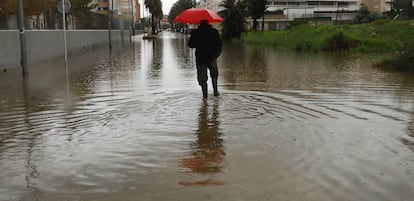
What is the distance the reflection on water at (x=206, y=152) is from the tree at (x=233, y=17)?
1944 inches

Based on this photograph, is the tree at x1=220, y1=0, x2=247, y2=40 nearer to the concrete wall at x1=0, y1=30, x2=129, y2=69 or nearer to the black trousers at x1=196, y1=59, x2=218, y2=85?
the concrete wall at x1=0, y1=30, x2=129, y2=69

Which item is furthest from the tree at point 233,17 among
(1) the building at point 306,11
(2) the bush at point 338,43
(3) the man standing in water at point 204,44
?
(3) the man standing in water at point 204,44

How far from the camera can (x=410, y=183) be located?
5066 mm

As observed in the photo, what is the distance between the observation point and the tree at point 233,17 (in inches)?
2235

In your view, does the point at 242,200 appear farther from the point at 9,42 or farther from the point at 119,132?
the point at 9,42

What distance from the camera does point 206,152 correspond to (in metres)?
6.33

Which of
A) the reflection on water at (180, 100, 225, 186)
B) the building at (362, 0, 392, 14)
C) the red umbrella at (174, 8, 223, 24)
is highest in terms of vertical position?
the building at (362, 0, 392, 14)

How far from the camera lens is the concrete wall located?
60.1 ft

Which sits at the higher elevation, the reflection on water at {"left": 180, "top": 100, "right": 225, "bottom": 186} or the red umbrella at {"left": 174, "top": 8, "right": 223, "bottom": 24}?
the red umbrella at {"left": 174, "top": 8, "right": 223, "bottom": 24}

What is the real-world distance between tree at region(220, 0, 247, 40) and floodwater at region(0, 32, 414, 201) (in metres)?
45.1

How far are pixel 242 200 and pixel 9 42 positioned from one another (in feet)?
52.8

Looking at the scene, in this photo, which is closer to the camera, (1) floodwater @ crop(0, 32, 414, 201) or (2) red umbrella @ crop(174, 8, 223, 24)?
(1) floodwater @ crop(0, 32, 414, 201)

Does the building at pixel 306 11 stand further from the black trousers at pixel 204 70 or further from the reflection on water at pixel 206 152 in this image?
the reflection on water at pixel 206 152

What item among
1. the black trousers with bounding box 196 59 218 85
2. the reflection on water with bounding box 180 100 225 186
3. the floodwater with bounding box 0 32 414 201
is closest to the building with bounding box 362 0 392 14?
the floodwater with bounding box 0 32 414 201
